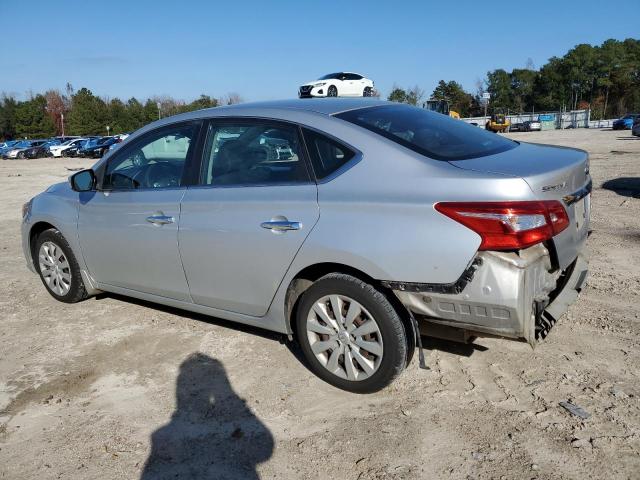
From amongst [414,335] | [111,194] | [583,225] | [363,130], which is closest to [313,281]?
[414,335]

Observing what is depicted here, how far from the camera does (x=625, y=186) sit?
33.9 ft

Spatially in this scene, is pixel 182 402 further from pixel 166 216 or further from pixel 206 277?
pixel 166 216

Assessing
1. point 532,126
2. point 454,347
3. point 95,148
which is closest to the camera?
point 454,347

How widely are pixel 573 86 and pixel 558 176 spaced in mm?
101810

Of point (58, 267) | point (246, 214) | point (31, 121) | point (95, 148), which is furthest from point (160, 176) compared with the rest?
point (31, 121)

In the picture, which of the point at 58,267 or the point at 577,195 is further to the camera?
the point at 58,267

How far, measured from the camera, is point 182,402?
3.29 meters

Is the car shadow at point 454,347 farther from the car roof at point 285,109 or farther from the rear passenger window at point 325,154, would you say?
the car roof at point 285,109

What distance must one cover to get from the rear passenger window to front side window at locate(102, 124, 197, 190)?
3.38 feet

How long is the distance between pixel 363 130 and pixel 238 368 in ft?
5.87

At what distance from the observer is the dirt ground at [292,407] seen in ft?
8.67

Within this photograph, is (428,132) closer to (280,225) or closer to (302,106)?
(302,106)

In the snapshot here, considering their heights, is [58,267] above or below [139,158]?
below

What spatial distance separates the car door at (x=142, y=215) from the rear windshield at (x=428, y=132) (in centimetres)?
130
